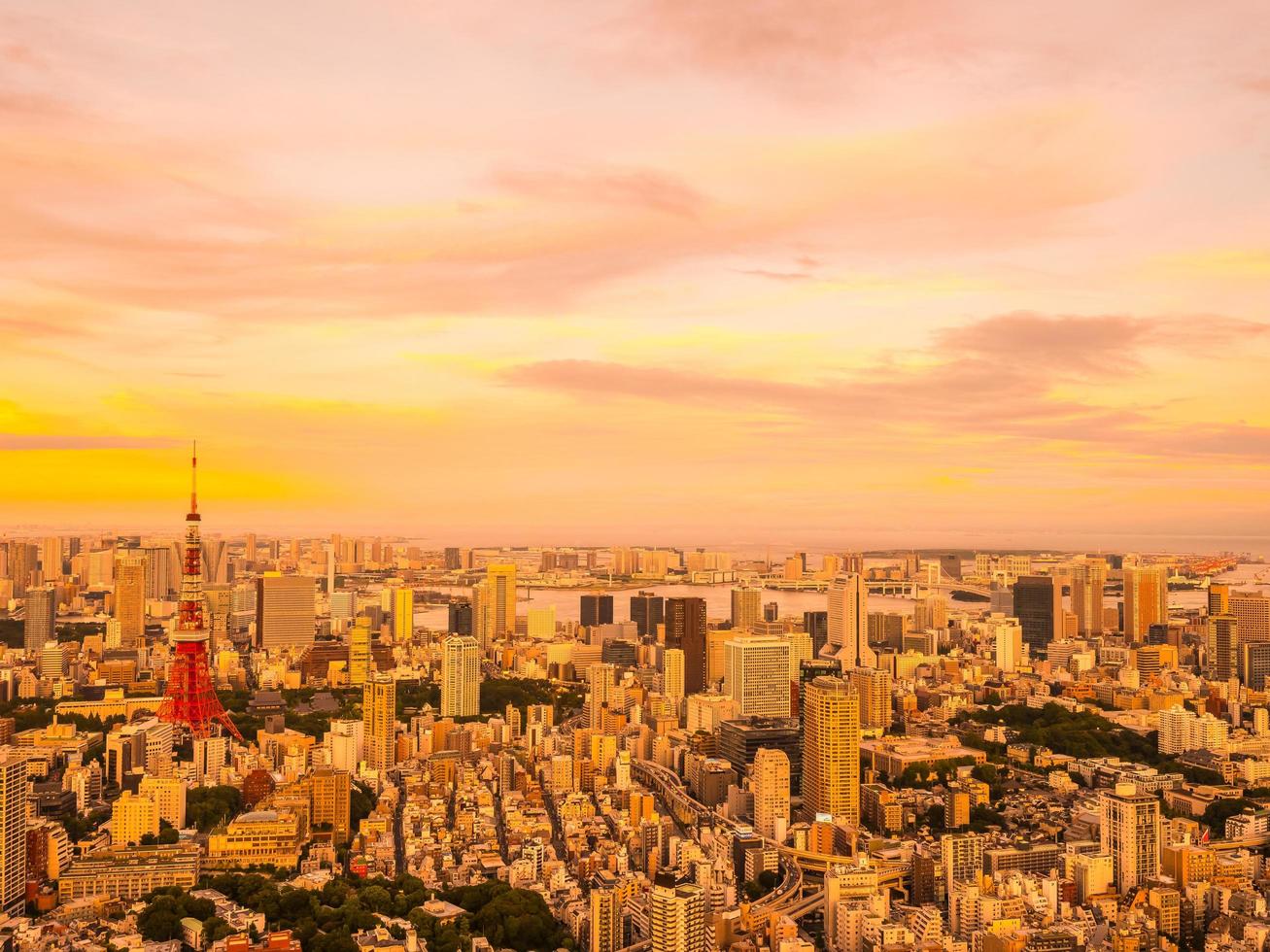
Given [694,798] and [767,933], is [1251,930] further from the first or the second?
[694,798]

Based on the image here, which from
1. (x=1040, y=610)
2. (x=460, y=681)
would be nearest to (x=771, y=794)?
(x=460, y=681)

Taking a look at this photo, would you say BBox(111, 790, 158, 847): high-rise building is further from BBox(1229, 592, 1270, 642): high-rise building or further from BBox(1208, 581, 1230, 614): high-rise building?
BBox(1208, 581, 1230, 614): high-rise building

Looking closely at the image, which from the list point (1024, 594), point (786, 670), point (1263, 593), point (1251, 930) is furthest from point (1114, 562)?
point (1251, 930)

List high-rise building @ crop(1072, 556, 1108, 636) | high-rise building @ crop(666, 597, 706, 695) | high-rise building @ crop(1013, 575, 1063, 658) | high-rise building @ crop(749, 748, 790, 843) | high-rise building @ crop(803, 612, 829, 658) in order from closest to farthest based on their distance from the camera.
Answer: high-rise building @ crop(749, 748, 790, 843), high-rise building @ crop(666, 597, 706, 695), high-rise building @ crop(803, 612, 829, 658), high-rise building @ crop(1013, 575, 1063, 658), high-rise building @ crop(1072, 556, 1108, 636)

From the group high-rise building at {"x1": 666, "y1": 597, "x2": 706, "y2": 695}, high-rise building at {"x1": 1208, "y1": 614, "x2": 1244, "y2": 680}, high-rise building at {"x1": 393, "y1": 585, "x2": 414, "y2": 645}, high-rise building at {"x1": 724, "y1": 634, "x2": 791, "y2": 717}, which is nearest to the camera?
high-rise building at {"x1": 724, "y1": 634, "x2": 791, "y2": 717}

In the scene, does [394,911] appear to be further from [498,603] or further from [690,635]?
[498,603]

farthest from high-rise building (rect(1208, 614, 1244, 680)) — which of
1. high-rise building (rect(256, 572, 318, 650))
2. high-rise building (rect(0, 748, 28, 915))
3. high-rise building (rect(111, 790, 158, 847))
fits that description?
high-rise building (rect(0, 748, 28, 915))

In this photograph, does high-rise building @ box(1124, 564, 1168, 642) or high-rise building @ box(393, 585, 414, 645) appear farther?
high-rise building @ box(393, 585, 414, 645)
